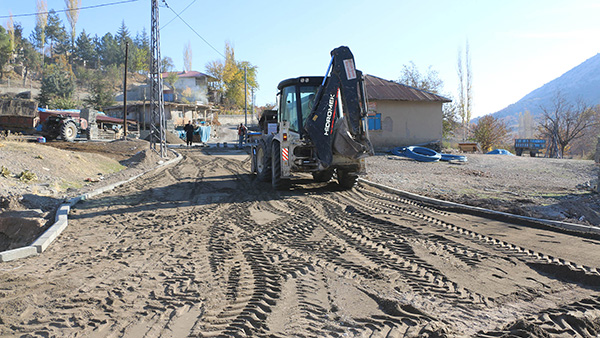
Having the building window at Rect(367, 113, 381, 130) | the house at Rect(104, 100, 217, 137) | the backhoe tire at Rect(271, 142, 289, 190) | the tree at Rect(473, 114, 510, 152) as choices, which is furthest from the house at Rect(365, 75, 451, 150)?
the house at Rect(104, 100, 217, 137)

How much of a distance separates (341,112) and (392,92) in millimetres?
18389

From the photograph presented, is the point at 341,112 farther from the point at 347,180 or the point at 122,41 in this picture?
the point at 122,41

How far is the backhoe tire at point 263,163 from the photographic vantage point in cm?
1157

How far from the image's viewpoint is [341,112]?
9734 mm

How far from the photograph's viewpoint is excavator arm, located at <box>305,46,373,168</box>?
31.0 ft

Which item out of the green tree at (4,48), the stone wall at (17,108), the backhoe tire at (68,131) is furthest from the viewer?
the green tree at (4,48)

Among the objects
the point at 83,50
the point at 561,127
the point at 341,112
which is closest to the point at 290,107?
the point at 341,112

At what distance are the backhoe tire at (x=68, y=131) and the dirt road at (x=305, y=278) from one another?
67.3ft

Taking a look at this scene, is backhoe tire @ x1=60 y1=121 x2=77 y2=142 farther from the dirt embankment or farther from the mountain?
the mountain

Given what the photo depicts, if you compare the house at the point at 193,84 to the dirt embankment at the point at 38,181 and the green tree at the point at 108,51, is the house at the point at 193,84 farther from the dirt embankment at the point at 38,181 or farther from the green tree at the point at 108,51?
the dirt embankment at the point at 38,181

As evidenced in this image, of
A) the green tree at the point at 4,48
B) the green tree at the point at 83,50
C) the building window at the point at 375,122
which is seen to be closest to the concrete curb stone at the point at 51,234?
the building window at the point at 375,122

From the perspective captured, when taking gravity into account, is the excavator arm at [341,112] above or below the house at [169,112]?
below

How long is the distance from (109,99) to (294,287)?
2447 inches

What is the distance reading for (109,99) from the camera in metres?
58.6
